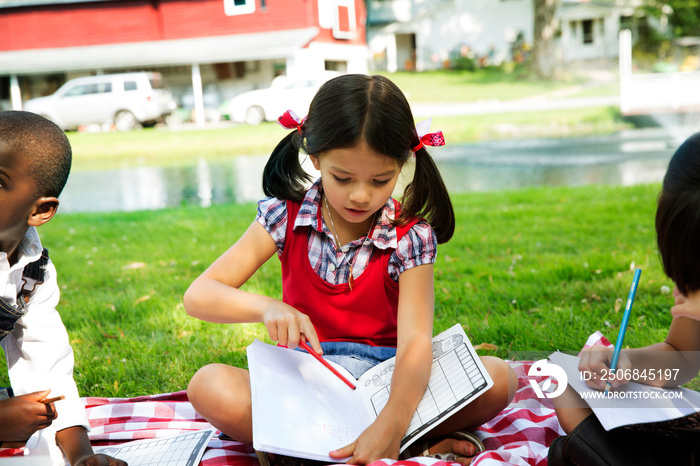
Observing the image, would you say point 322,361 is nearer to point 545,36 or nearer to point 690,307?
point 690,307

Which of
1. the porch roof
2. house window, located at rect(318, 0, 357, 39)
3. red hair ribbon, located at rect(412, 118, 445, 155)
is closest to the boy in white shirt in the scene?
red hair ribbon, located at rect(412, 118, 445, 155)

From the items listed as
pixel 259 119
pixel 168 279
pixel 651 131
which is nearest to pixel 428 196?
pixel 168 279

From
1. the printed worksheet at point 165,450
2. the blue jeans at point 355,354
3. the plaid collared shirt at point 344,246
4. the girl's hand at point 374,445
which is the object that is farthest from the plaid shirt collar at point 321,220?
the printed worksheet at point 165,450

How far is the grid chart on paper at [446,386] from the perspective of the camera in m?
1.62

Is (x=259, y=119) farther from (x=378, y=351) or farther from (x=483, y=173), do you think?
(x=378, y=351)

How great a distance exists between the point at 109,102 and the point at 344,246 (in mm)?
15959

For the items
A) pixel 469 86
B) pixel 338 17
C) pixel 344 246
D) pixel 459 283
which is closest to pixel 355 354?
pixel 344 246

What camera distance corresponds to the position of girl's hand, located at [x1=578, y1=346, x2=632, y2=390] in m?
1.50

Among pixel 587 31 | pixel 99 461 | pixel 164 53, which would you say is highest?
pixel 164 53

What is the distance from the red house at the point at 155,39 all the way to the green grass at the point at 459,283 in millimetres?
14775

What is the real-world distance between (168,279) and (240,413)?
200 centimetres

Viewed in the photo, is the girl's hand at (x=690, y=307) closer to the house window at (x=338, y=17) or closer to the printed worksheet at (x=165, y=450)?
the printed worksheet at (x=165, y=450)

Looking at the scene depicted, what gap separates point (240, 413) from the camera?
5.51 ft

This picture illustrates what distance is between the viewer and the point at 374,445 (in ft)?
4.96
